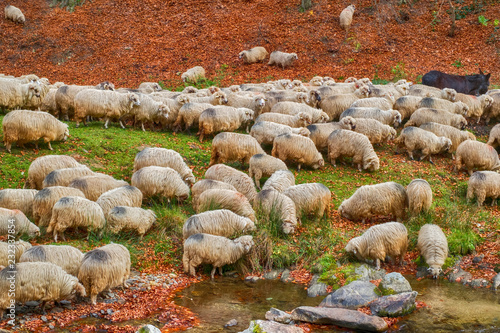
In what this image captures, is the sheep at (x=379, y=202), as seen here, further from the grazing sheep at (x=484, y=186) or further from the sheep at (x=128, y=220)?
the sheep at (x=128, y=220)

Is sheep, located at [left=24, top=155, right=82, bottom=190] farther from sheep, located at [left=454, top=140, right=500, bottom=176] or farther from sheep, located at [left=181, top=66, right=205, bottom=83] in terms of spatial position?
sheep, located at [left=181, top=66, right=205, bottom=83]

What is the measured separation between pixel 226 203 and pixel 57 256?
3369 millimetres

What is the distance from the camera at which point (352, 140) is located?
1337 centimetres

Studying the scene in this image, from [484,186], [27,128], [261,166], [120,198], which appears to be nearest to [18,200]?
[120,198]

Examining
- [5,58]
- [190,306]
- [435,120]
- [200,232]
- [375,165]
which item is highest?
[5,58]

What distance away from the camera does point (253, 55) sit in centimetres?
2366

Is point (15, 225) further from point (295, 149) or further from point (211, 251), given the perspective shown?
point (295, 149)

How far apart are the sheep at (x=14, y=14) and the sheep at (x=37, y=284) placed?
23.4 metres

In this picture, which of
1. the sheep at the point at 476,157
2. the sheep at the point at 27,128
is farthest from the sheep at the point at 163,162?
the sheep at the point at 476,157

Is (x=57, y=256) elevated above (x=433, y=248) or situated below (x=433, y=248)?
below

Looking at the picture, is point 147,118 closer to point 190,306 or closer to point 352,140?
point 352,140

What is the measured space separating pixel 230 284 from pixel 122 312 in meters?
2.01

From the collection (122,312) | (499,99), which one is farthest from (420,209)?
(499,99)

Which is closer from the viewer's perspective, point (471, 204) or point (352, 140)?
point (471, 204)
